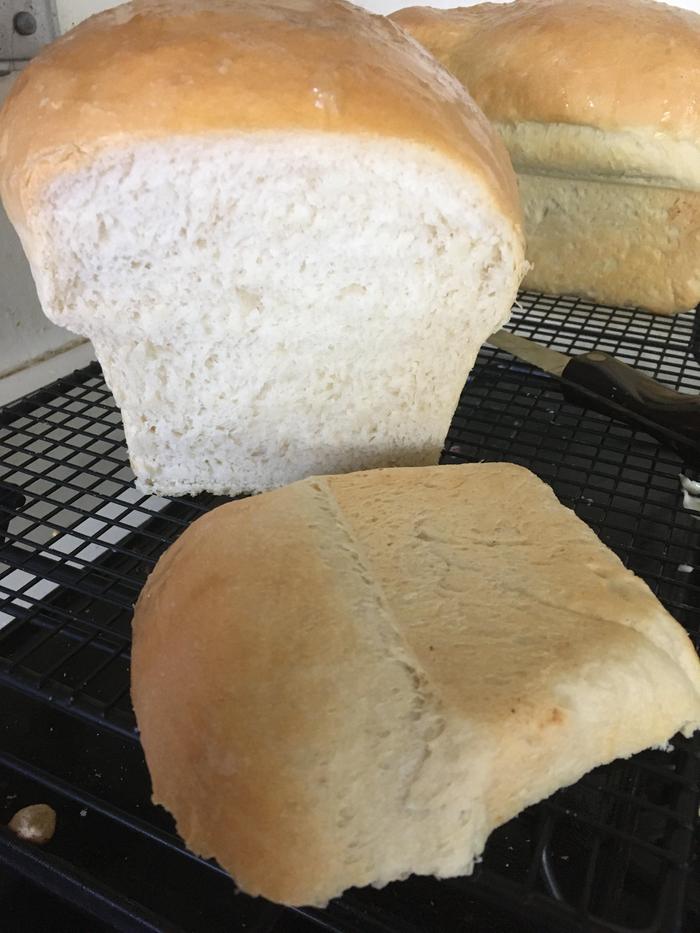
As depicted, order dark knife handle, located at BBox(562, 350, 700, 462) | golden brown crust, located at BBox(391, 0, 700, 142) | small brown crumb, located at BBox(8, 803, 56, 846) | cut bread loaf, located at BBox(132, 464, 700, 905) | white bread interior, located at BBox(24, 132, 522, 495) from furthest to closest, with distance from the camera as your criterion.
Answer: golden brown crust, located at BBox(391, 0, 700, 142), dark knife handle, located at BBox(562, 350, 700, 462), white bread interior, located at BBox(24, 132, 522, 495), small brown crumb, located at BBox(8, 803, 56, 846), cut bread loaf, located at BBox(132, 464, 700, 905)

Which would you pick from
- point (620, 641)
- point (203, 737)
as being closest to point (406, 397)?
point (620, 641)

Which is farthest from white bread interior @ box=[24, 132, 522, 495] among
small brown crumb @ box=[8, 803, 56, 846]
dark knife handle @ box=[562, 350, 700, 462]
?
small brown crumb @ box=[8, 803, 56, 846]

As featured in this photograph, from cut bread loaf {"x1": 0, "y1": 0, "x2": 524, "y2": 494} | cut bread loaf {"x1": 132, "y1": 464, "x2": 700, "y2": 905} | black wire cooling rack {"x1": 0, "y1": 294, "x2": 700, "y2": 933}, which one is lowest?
black wire cooling rack {"x1": 0, "y1": 294, "x2": 700, "y2": 933}

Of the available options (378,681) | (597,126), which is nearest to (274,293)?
(378,681)

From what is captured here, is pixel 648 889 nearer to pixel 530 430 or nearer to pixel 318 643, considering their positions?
pixel 318 643

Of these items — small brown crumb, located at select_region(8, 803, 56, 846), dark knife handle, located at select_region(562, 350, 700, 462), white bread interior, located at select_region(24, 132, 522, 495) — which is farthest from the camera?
dark knife handle, located at select_region(562, 350, 700, 462)

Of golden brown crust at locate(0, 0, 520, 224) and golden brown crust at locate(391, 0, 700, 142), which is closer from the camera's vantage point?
golden brown crust at locate(0, 0, 520, 224)

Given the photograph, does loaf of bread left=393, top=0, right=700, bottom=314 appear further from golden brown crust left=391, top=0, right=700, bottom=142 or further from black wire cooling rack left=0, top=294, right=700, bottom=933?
black wire cooling rack left=0, top=294, right=700, bottom=933

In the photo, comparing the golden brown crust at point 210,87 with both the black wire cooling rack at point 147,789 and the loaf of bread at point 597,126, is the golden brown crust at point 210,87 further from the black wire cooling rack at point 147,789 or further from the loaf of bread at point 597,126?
the loaf of bread at point 597,126
